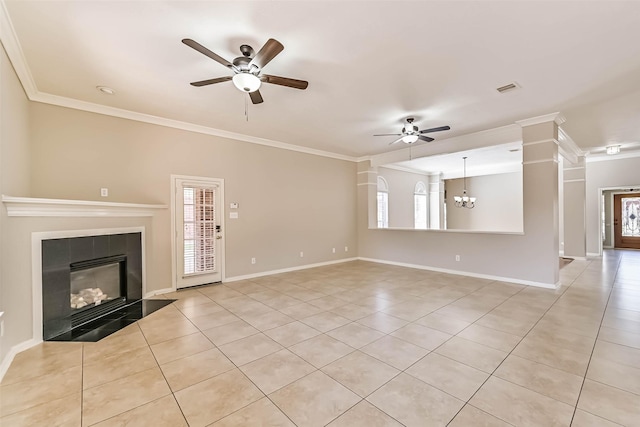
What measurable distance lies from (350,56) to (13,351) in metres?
4.43

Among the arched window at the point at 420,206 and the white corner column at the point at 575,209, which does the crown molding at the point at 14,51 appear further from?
the white corner column at the point at 575,209

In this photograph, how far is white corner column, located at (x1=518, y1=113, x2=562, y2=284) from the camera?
15.0 feet

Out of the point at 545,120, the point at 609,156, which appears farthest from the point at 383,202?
the point at 609,156

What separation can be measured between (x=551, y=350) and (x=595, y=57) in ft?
10.1

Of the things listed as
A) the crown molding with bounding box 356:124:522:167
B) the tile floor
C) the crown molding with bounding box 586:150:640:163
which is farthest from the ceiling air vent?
the crown molding with bounding box 586:150:640:163

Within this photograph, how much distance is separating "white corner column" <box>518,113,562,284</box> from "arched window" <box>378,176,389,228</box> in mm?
4663

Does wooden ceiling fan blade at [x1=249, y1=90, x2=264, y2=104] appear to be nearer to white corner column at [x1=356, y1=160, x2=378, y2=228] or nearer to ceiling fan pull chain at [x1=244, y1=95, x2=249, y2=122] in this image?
ceiling fan pull chain at [x1=244, y1=95, x2=249, y2=122]

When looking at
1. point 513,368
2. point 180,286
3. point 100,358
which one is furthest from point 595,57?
point 180,286

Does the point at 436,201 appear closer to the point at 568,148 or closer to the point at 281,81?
the point at 568,148

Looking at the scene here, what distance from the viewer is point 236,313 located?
3.65 m

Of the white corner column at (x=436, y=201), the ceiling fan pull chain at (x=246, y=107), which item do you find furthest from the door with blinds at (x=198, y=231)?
the white corner column at (x=436, y=201)

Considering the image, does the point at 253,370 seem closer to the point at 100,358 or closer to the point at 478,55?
the point at 100,358

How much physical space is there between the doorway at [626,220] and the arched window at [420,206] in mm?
6745

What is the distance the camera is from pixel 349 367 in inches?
92.0
